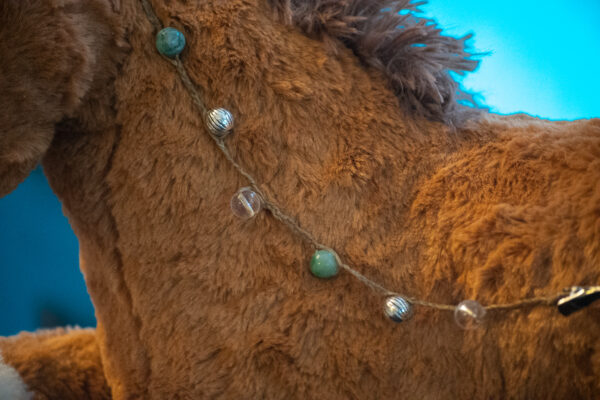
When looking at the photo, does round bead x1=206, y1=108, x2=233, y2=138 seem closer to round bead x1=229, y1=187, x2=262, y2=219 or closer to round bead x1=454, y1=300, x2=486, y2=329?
round bead x1=229, y1=187, x2=262, y2=219

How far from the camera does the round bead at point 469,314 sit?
0.45 meters

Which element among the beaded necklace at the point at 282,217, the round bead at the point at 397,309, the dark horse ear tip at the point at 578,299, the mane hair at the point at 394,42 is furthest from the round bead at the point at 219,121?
the dark horse ear tip at the point at 578,299

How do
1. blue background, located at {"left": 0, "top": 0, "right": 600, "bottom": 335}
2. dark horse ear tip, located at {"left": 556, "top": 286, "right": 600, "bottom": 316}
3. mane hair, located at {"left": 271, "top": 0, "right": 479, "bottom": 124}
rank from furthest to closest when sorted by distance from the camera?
blue background, located at {"left": 0, "top": 0, "right": 600, "bottom": 335}, mane hair, located at {"left": 271, "top": 0, "right": 479, "bottom": 124}, dark horse ear tip, located at {"left": 556, "top": 286, "right": 600, "bottom": 316}

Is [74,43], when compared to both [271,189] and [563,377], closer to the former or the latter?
[271,189]

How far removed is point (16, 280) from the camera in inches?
39.1

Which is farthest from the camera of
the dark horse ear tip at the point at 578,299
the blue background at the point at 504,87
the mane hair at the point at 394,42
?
the blue background at the point at 504,87

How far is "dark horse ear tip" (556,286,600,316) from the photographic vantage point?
0.41 meters

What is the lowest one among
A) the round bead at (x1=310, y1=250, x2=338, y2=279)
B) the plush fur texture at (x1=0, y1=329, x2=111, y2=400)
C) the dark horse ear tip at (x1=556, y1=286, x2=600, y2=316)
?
the plush fur texture at (x1=0, y1=329, x2=111, y2=400)

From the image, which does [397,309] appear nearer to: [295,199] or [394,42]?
[295,199]

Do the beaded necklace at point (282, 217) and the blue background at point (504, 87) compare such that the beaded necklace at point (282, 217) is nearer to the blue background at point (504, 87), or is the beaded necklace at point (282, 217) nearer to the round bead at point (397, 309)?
the round bead at point (397, 309)

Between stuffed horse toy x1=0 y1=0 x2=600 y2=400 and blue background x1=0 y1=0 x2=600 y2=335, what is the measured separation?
0.49 meters

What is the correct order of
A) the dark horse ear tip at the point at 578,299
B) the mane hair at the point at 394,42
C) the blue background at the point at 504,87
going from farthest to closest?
the blue background at the point at 504,87 < the mane hair at the point at 394,42 < the dark horse ear tip at the point at 578,299

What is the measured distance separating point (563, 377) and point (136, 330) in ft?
1.40

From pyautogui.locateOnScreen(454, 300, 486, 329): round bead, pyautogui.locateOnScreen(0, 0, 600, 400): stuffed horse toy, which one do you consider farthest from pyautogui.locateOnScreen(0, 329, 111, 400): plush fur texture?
pyautogui.locateOnScreen(454, 300, 486, 329): round bead
